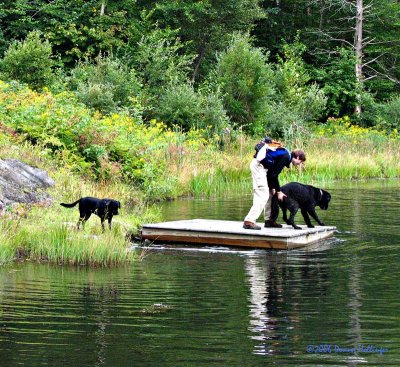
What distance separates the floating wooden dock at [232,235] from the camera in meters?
15.4

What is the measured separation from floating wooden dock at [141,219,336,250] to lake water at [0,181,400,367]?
0.99ft

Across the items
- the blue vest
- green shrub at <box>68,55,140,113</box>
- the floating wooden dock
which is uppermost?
green shrub at <box>68,55,140,113</box>

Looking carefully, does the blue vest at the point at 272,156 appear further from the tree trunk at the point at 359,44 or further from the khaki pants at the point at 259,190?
the tree trunk at the point at 359,44

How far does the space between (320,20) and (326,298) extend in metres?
43.9

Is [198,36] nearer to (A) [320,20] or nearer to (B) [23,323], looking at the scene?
(A) [320,20]

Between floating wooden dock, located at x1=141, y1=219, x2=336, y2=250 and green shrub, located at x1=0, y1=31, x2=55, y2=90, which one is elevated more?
green shrub, located at x1=0, y1=31, x2=55, y2=90

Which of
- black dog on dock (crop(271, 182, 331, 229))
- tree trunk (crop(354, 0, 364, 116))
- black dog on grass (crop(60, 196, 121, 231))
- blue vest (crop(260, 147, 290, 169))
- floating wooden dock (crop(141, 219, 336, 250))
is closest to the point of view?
black dog on grass (crop(60, 196, 121, 231))

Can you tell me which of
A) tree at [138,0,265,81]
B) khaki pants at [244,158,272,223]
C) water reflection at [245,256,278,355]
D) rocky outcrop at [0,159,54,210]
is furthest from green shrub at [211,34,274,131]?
water reflection at [245,256,278,355]

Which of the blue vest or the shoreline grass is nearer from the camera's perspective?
the shoreline grass

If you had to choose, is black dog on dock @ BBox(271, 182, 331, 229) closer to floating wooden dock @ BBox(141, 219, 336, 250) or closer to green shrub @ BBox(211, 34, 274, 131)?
floating wooden dock @ BBox(141, 219, 336, 250)

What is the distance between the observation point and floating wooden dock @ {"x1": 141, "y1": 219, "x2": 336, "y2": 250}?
608 inches

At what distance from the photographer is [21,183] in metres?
17.0

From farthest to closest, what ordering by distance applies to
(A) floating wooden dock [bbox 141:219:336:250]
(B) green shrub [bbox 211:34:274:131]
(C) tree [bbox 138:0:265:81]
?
(C) tree [bbox 138:0:265:81] < (B) green shrub [bbox 211:34:274:131] < (A) floating wooden dock [bbox 141:219:336:250]

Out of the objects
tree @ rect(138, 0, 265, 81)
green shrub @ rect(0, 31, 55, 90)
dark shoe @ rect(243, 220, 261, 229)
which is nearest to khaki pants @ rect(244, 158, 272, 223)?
dark shoe @ rect(243, 220, 261, 229)
